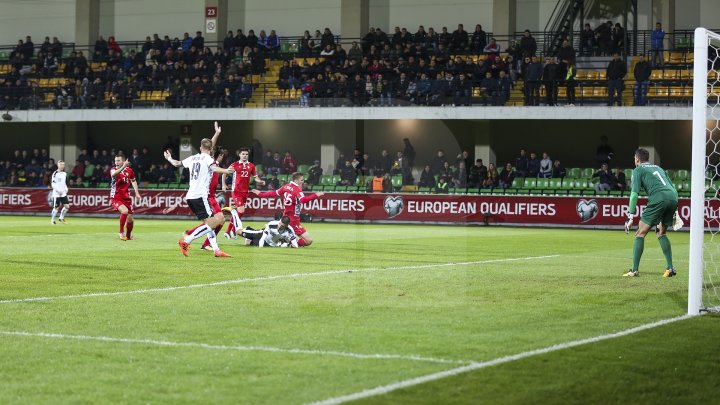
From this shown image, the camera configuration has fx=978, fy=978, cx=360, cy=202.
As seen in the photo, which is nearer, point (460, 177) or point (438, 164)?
point (460, 177)

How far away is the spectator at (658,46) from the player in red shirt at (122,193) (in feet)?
73.4

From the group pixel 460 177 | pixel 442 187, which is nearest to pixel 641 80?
pixel 460 177

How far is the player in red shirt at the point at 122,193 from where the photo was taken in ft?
76.4

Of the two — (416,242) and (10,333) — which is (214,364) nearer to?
(10,333)

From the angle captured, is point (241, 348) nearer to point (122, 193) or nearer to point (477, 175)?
point (122, 193)

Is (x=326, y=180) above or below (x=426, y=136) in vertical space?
below

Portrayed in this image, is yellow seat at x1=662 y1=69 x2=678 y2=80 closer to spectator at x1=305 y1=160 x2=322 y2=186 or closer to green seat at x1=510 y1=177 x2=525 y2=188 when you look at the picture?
green seat at x1=510 y1=177 x2=525 y2=188

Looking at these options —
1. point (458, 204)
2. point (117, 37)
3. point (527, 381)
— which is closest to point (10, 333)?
point (527, 381)

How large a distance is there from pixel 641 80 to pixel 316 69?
1313 centimetres

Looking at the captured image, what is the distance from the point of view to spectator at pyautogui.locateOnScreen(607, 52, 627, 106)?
35531mm

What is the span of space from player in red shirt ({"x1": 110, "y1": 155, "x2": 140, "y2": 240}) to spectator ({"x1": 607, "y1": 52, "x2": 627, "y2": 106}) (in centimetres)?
1933

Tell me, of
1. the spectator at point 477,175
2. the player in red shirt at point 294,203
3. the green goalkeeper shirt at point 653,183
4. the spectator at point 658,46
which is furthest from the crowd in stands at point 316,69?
the green goalkeeper shirt at point 653,183

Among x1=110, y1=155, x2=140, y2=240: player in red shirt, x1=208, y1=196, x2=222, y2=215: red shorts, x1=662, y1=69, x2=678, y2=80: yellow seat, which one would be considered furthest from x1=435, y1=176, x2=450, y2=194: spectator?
x1=208, y1=196, x2=222, y2=215: red shorts

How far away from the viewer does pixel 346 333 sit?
8.91 meters
